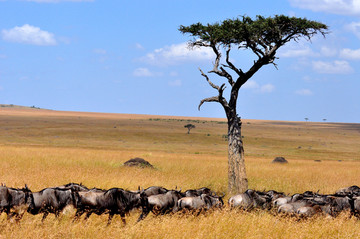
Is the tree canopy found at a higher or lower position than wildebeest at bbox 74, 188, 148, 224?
higher

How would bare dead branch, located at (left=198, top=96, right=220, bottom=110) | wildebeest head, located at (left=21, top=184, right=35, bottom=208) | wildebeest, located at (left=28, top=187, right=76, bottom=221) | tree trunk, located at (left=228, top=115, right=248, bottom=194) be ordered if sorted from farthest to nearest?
Result: bare dead branch, located at (left=198, top=96, right=220, bottom=110)
tree trunk, located at (left=228, top=115, right=248, bottom=194)
wildebeest, located at (left=28, top=187, right=76, bottom=221)
wildebeest head, located at (left=21, top=184, right=35, bottom=208)

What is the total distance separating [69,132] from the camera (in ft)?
283

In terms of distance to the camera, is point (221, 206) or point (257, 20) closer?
point (221, 206)

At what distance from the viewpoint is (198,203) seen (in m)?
10.7

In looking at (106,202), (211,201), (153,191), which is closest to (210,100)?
(153,191)

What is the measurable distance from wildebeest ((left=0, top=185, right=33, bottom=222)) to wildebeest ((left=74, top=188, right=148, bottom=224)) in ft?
4.04

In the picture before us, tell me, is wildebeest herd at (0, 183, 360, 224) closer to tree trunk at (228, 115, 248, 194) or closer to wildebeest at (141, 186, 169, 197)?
wildebeest at (141, 186, 169, 197)

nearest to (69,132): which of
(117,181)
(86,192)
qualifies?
(117,181)

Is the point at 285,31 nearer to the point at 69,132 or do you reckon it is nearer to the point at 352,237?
the point at 352,237

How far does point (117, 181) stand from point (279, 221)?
28.2 feet

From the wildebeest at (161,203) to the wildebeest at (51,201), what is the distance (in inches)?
77.9

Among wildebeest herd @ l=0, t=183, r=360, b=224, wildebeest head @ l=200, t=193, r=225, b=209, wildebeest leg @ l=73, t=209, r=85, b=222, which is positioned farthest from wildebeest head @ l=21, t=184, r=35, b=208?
wildebeest head @ l=200, t=193, r=225, b=209

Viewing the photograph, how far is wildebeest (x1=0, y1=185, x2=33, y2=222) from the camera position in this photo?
30.6 feet

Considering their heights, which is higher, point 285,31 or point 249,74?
point 285,31
